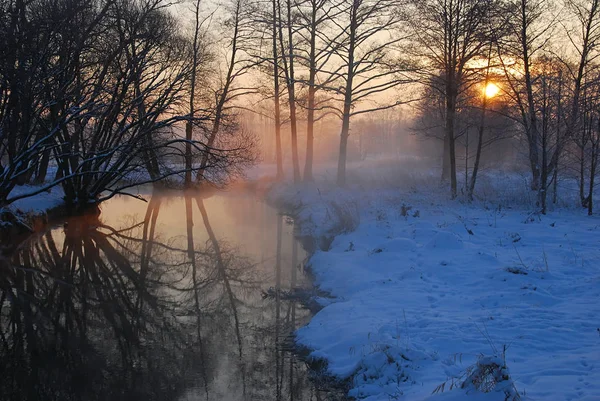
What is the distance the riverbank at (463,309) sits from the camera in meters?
4.97

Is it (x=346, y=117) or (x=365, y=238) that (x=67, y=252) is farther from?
(x=346, y=117)

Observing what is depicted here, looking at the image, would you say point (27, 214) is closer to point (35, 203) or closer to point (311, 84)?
point (35, 203)

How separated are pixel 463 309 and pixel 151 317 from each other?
5.44 m

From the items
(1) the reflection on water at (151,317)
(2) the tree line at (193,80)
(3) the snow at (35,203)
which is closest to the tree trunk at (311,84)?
(2) the tree line at (193,80)

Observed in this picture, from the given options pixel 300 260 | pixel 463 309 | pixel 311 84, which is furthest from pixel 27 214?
pixel 463 309

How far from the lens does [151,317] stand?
843 centimetres

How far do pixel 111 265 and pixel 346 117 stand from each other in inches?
563

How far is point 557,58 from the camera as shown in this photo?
17.3 meters

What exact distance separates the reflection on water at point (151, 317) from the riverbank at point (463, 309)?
0.87 m

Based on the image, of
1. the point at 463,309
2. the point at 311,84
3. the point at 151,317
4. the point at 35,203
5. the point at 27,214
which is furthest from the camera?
the point at 311,84

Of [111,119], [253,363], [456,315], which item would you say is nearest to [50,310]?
[253,363]

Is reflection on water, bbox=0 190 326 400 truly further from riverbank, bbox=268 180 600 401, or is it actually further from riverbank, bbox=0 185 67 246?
riverbank, bbox=268 180 600 401

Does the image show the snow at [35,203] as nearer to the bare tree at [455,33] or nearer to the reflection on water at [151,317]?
the reflection on water at [151,317]

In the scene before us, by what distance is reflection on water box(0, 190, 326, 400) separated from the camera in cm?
602
